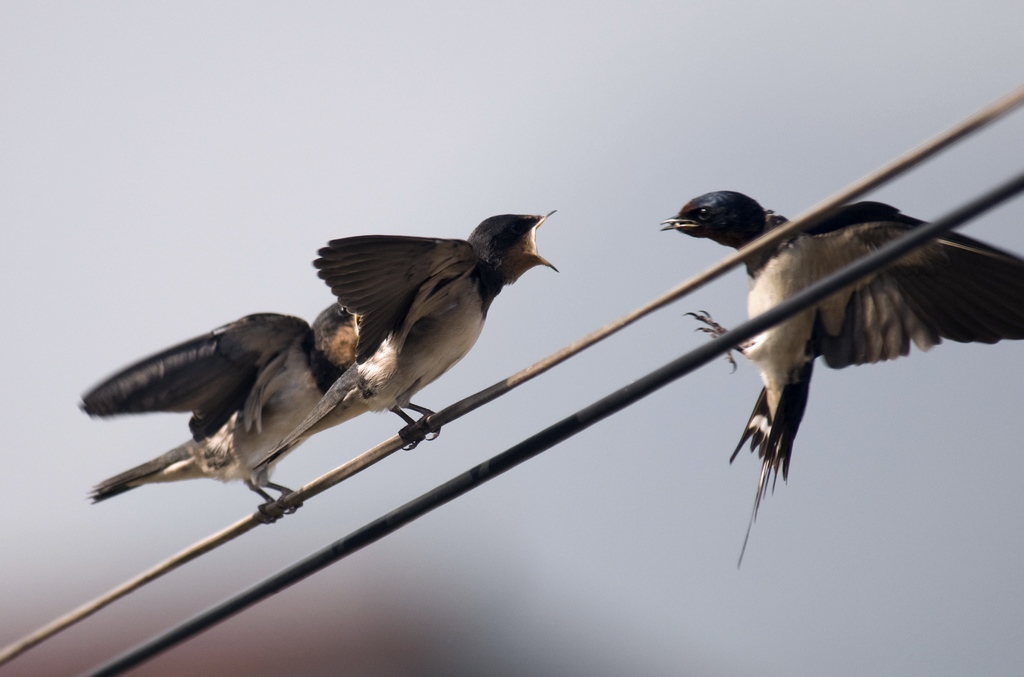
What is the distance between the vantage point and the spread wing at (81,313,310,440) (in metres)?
5.48

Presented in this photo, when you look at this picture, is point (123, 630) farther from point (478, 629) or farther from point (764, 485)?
point (764, 485)

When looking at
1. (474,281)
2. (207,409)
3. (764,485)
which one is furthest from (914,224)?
(207,409)

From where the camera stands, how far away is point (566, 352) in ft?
9.50

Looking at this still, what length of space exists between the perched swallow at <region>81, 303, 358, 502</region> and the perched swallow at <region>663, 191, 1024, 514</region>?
198cm

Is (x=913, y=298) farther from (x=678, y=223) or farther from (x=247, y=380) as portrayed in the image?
(x=247, y=380)

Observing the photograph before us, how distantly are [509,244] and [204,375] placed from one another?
6.69ft

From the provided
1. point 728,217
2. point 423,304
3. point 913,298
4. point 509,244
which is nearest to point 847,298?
point 913,298

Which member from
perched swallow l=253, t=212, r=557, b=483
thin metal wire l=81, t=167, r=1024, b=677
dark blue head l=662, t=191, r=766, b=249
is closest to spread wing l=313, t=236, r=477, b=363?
perched swallow l=253, t=212, r=557, b=483

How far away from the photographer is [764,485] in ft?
14.7

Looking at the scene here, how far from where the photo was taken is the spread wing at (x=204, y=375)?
548cm

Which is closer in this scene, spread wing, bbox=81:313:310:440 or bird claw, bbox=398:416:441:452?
bird claw, bbox=398:416:441:452

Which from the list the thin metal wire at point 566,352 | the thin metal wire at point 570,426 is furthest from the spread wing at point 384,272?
the thin metal wire at point 570,426

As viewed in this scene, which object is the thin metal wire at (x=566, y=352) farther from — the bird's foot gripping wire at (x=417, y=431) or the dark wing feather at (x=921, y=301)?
the dark wing feather at (x=921, y=301)

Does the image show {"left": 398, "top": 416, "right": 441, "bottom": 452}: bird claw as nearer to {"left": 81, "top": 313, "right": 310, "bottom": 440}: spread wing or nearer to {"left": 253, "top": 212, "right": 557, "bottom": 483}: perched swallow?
{"left": 253, "top": 212, "right": 557, "bottom": 483}: perched swallow
